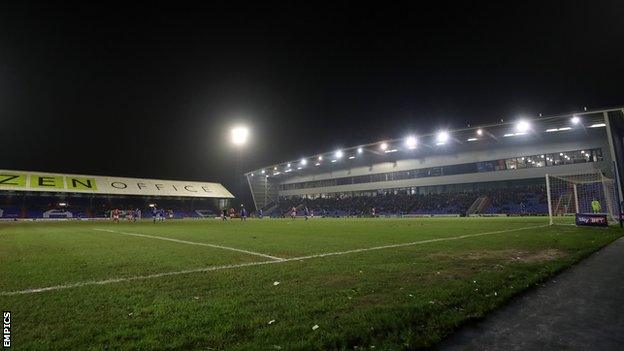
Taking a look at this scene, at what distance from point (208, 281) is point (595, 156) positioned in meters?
49.3

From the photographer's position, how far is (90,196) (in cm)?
5353

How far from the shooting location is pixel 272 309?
395 centimetres

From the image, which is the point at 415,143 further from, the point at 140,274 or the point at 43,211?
the point at 43,211

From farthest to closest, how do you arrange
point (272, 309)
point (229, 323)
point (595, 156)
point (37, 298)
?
point (595, 156) → point (37, 298) → point (272, 309) → point (229, 323)

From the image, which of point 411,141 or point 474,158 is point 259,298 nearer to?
A: point 411,141

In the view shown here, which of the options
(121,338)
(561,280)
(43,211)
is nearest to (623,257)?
(561,280)

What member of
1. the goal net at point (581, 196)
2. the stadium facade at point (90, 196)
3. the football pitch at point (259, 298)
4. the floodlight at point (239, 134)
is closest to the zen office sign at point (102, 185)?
the stadium facade at point (90, 196)

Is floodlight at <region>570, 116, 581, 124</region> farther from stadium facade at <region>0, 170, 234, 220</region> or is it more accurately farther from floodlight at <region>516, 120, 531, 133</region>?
stadium facade at <region>0, 170, 234, 220</region>

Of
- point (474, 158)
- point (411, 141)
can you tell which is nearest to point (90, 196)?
point (411, 141)

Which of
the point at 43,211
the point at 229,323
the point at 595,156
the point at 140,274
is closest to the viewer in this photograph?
the point at 229,323

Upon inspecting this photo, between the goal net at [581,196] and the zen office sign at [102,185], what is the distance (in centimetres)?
5750

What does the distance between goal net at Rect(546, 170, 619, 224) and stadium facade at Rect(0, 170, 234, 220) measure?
52232mm

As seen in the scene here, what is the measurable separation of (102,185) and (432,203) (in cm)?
5348

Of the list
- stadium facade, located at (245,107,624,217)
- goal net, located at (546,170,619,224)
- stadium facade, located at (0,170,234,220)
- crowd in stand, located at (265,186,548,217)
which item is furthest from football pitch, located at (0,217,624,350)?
stadium facade, located at (0,170,234,220)
